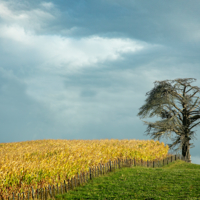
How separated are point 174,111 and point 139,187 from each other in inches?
850

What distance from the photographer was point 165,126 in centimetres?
2947

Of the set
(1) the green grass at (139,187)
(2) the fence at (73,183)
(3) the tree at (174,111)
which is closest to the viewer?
(2) the fence at (73,183)

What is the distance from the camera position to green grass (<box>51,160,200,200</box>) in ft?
35.9

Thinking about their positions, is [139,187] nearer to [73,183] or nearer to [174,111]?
[73,183]

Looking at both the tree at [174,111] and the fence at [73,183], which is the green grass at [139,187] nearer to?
the fence at [73,183]

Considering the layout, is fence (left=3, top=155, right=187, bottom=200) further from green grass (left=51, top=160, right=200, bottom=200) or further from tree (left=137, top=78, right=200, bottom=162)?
tree (left=137, top=78, right=200, bottom=162)

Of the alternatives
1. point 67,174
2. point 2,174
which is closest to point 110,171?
point 67,174

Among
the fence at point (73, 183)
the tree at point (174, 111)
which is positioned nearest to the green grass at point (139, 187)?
the fence at point (73, 183)

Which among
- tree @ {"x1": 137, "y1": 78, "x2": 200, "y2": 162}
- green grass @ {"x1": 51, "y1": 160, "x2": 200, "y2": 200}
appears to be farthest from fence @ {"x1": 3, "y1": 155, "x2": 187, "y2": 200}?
tree @ {"x1": 137, "y1": 78, "x2": 200, "y2": 162}

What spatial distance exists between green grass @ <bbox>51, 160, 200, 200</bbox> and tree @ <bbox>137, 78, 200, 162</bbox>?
1602 cm

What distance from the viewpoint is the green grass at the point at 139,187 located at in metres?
10.9

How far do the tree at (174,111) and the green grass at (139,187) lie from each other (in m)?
16.0

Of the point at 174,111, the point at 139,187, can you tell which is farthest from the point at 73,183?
the point at 174,111

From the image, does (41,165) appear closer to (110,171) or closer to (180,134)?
(110,171)
